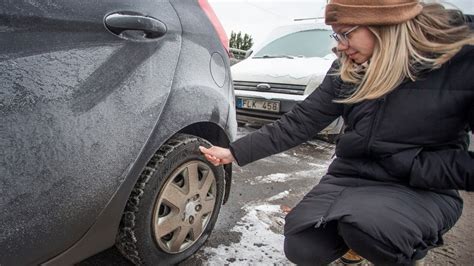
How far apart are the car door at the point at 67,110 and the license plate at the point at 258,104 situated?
3353 mm

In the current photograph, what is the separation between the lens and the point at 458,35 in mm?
1405

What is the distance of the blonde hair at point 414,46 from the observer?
1394mm

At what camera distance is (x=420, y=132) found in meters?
1.46

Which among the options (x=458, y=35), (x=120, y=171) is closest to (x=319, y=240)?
(x=120, y=171)

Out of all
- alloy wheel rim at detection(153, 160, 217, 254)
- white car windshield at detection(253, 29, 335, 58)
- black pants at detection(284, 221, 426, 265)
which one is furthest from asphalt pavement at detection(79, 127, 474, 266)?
white car windshield at detection(253, 29, 335, 58)

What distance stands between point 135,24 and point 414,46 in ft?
3.35

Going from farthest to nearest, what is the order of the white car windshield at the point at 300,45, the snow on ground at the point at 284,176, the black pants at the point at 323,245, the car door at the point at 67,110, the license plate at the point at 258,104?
the white car windshield at the point at 300,45, the license plate at the point at 258,104, the snow on ground at the point at 284,176, the black pants at the point at 323,245, the car door at the point at 67,110

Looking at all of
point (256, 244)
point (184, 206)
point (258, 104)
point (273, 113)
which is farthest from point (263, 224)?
point (258, 104)

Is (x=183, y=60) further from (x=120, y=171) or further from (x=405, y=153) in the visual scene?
(x=405, y=153)

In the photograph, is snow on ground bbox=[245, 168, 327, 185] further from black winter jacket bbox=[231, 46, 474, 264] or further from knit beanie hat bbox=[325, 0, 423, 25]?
knit beanie hat bbox=[325, 0, 423, 25]

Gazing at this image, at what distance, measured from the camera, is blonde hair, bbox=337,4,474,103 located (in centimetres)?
139

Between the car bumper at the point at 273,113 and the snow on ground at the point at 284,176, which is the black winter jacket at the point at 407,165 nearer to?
the snow on ground at the point at 284,176

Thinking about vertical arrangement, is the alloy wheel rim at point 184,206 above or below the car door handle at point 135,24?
below

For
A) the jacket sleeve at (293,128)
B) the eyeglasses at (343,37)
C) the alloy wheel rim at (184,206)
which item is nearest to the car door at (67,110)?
the alloy wheel rim at (184,206)
